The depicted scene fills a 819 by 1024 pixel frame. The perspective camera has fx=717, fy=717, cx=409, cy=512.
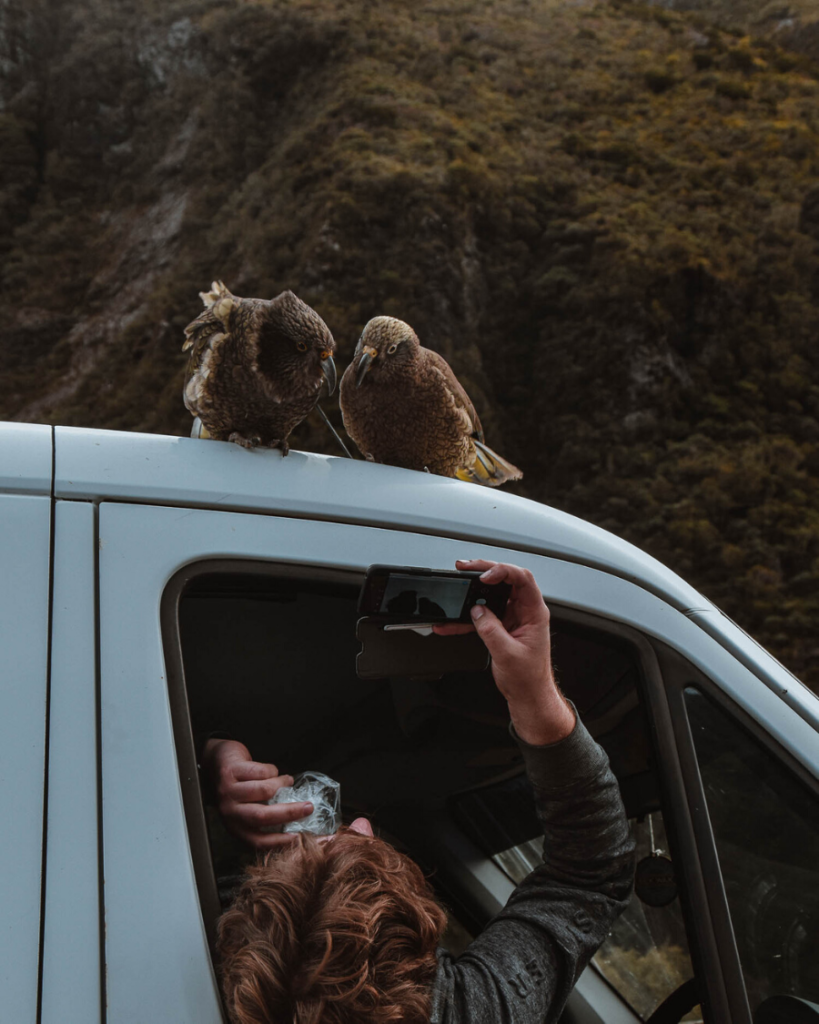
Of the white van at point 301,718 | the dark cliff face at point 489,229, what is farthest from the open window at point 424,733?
the dark cliff face at point 489,229

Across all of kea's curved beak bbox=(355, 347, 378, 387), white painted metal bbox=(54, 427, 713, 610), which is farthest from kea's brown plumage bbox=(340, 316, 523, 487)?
white painted metal bbox=(54, 427, 713, 610)

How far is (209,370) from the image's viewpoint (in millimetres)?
1943

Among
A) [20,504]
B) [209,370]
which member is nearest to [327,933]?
[20,504]

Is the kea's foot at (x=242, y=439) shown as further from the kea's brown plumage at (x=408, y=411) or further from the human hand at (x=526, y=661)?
the kea's brown plumage at (x=408, y=411)

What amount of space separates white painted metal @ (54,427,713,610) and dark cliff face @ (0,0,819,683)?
1134 centimetres

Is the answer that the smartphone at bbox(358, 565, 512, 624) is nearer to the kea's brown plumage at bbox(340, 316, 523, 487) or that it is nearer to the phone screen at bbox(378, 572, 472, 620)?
the phone screen at bbox(378, 572, 472, 620)

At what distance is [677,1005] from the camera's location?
5.10 feet

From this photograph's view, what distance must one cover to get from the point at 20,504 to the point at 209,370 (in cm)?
104

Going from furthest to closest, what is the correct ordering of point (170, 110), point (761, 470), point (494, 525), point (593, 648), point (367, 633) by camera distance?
point (170, 110), point (761, 470), point (593, 648), point (494, 525), point (367, 633)

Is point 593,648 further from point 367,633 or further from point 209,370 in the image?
point 209,370

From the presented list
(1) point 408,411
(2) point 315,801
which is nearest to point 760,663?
(2) point 315,801

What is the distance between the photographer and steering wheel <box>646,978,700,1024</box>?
5.01 feet

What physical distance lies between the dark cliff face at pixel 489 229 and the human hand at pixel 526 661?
1156 cm

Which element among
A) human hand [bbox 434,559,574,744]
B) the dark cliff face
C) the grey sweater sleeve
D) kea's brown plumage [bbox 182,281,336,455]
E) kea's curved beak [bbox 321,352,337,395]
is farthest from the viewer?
the dark cliff face
